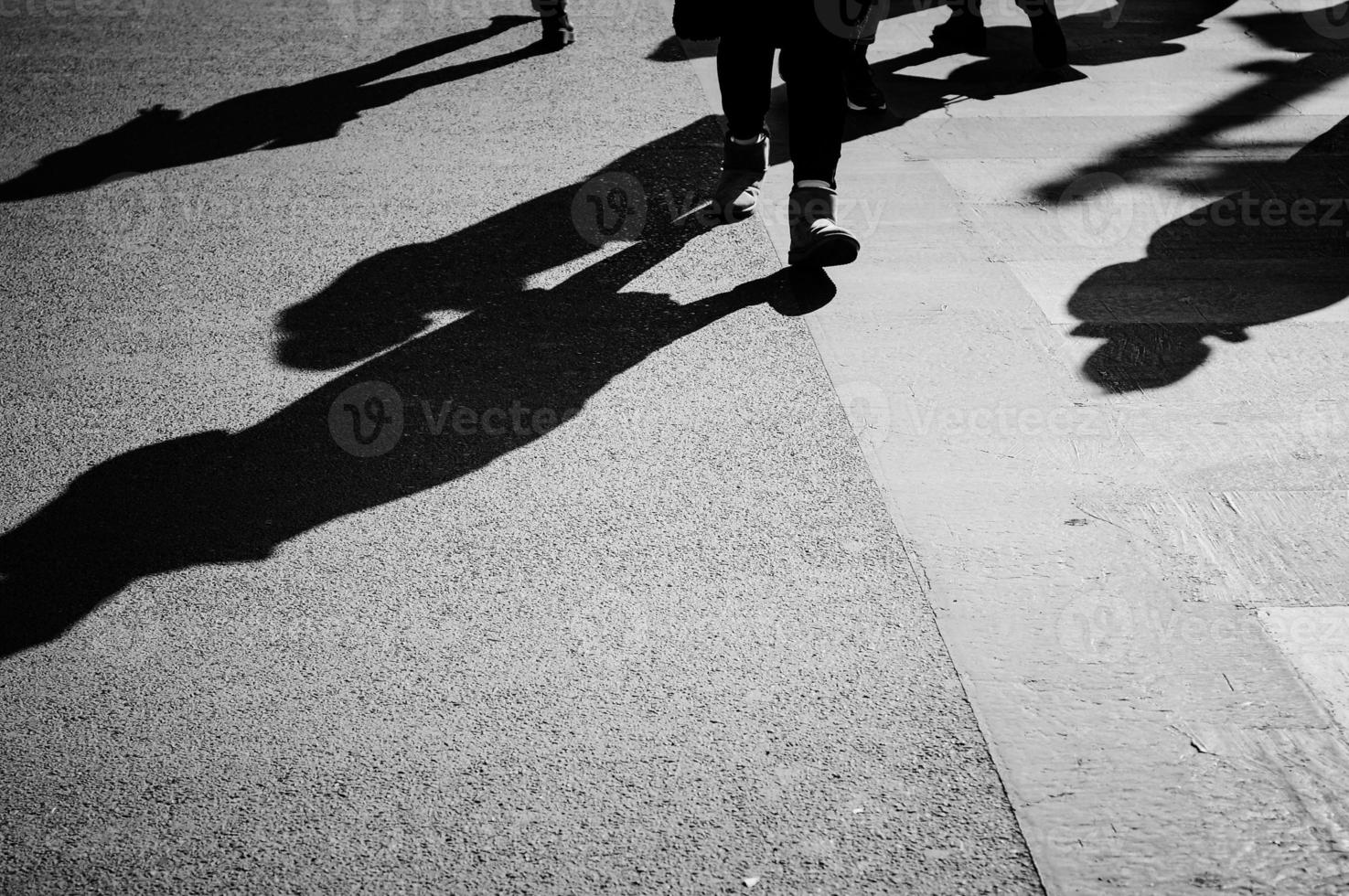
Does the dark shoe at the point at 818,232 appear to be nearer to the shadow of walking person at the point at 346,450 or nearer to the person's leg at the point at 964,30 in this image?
the shadow of walking person at the point at 346,450

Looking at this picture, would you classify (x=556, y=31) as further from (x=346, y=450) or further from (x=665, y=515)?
(x=665, y=515)

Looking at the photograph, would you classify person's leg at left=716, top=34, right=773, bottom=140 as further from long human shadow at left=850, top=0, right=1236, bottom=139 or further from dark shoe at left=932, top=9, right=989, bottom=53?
dark shoe at left=932, top=9, right=989, bottom=53

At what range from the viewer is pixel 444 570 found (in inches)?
123

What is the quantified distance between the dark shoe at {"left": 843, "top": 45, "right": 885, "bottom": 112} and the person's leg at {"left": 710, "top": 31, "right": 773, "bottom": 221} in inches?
55.7

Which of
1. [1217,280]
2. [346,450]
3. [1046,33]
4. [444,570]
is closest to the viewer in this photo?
[444,570]

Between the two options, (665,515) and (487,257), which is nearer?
(665,515)

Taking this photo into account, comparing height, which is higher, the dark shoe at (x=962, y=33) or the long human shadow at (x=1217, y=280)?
the dark shoe at (x=962, y=33)

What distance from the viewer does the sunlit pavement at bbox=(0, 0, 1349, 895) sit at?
94.5 inches

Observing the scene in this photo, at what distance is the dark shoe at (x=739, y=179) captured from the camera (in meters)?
4.97

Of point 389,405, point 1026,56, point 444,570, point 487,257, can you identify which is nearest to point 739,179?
point 487,257

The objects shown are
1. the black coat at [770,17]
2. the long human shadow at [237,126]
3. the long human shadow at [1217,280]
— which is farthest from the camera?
the long human shadow at [237,126]

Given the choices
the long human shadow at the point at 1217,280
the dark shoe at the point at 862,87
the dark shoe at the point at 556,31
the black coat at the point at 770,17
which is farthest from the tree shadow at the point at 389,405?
the dark shoe at the point at 556,31

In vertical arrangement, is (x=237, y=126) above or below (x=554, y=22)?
below

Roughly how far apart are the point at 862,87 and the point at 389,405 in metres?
3.69
